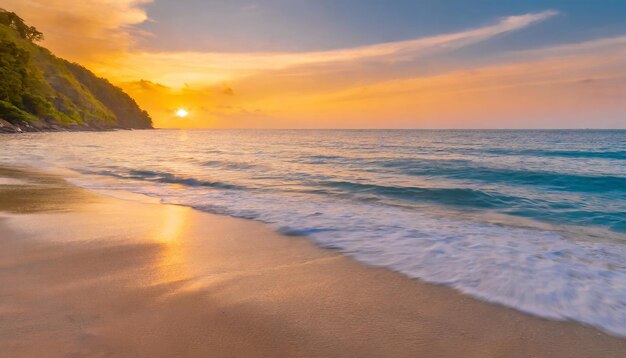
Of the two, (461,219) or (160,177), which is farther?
(160,177)

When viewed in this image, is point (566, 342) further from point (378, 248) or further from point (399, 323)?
point (378, 248)

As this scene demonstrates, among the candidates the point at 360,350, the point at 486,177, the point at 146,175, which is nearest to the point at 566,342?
the point at 360,350

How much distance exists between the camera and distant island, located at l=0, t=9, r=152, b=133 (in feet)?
230

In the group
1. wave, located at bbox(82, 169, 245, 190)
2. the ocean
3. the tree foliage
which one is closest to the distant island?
the tree foliage

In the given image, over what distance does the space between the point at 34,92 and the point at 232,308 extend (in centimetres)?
10029

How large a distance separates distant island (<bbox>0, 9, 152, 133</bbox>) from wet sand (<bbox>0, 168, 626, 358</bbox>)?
7184cm

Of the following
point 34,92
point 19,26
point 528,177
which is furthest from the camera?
point 19,26

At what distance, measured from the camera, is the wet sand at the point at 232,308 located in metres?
2.88

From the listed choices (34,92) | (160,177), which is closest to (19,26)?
(34,92)

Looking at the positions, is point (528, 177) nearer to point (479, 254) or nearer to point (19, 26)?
point (479, 254)

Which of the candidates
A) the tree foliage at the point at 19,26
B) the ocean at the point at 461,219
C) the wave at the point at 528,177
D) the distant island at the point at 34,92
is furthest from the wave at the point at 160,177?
the tree foliage at the point at 19,26

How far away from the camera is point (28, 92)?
76.6 meters

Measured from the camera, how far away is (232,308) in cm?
355

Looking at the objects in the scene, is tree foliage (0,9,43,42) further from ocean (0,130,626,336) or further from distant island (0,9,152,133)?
ocean (0,130,626,336)
